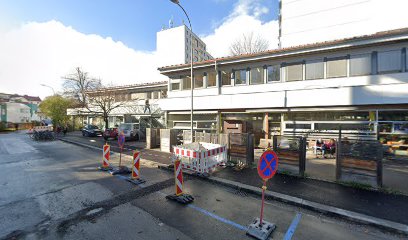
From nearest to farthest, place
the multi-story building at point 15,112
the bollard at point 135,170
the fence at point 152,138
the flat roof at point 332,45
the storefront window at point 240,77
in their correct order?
the bollard at point 135,170 → the flat roof at point 332,45 → the storefront window at point 240,77 → the fence at point 152,138 → the multi-story building at point 15,112

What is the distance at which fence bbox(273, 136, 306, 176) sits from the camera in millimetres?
6812

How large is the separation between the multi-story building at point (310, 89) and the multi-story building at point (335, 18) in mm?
22263

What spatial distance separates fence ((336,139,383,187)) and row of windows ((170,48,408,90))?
21.3ft

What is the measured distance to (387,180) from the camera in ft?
20.6

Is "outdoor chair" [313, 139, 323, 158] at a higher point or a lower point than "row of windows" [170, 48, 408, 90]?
lower

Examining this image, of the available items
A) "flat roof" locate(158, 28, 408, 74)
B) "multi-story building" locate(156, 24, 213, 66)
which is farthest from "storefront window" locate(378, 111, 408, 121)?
"multi-story building" locate(156, 24, 213, 66)

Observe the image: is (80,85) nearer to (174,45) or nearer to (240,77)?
(240,77)

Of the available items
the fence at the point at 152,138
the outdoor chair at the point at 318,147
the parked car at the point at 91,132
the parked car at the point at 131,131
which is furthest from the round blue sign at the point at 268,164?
the parked car at the point at 91,132

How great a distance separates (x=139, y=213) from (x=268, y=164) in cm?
316

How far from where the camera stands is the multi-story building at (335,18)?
976 inches

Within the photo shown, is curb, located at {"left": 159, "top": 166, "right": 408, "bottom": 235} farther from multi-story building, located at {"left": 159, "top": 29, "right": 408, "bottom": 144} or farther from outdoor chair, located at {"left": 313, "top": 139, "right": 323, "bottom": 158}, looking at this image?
multi-story building, located at {"left": 159, "top": 29, "right": 408, "bottom": 144}

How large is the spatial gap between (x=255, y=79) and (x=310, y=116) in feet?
13.9

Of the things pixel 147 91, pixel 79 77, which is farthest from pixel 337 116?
pixel 79 77

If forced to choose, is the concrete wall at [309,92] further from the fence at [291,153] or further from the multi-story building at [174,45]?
the multi-story building at [174,45]
